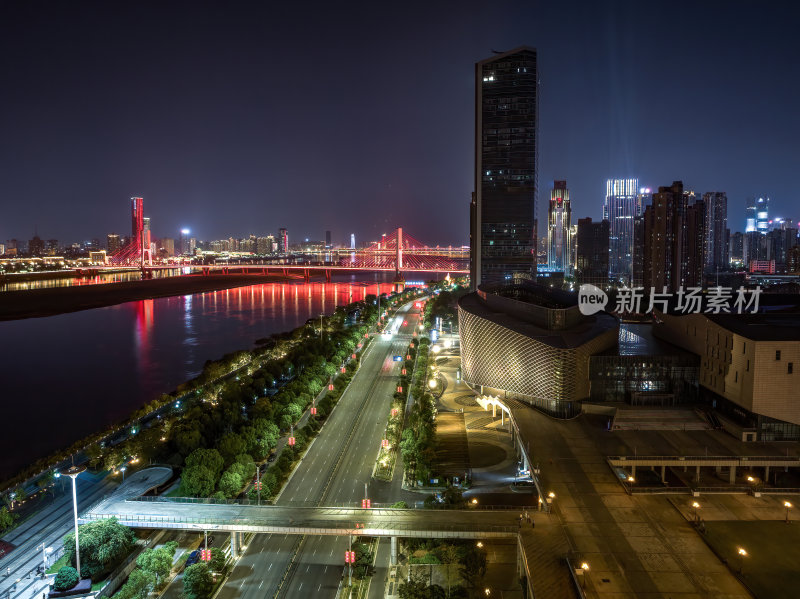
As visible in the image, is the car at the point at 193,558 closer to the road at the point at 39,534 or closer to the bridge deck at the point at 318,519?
the bridge deck at the point at 318,519

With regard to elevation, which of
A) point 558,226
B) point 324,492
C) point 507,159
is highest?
point 507,159

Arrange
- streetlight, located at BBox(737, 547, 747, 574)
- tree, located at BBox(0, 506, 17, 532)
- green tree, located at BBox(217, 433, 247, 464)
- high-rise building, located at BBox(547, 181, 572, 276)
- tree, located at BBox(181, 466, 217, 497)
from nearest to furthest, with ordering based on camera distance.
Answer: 1. streetlight, located at BBox(737, 547, 747, 574)
2. tree, located at BBox(0, 506, 17, 532)
3. tree, located at BBox(181, 466, 217, 497)
4. green tree, located at BBox(217, 433, 247, 464)
5. high-rise building, located at BBox(547, 181, 572, 276)

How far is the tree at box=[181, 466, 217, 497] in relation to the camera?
8977 millimetres

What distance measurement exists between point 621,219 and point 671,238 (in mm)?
19270

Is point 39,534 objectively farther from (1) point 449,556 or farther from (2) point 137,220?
(2) point 137,220

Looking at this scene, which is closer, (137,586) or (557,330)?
(137,586)

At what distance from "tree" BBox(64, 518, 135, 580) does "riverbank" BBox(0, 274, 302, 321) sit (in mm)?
27570

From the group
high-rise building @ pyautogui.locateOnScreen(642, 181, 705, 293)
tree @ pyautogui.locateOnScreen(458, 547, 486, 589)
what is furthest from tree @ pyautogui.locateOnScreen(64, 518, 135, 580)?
high-rise building @ pyautogui.locateOnScreen(642, 181, 705, 293)

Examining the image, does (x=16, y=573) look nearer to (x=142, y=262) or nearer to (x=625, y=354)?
(x=625, y=354)

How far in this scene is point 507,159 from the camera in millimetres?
25797

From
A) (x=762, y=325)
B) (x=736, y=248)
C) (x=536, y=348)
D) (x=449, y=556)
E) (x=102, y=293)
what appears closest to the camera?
(x=449, y=556)

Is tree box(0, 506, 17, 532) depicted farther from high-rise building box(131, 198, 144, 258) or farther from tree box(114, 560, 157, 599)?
high-rise building box(131, 198, 144, 258)

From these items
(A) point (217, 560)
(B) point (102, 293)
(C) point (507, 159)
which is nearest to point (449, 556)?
(A) point (217, 560)

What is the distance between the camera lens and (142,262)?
180 feet
